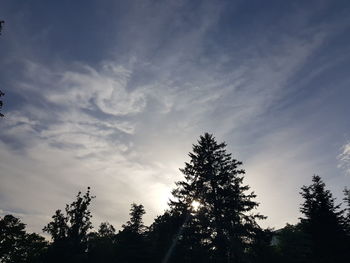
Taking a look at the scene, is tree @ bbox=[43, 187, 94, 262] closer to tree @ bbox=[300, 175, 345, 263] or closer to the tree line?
the tree line

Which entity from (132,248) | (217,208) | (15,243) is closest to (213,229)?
(217,208)

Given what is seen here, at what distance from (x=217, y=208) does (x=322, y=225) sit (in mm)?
10302

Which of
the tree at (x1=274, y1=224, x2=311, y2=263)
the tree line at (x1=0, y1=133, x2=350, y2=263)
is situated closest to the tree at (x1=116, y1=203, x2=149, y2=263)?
the tree line at (x1=0, y1=133, x2=350, y2=263)

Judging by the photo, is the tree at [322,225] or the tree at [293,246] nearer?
the tree at [322,225]

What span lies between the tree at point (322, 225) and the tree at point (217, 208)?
5.76 metres

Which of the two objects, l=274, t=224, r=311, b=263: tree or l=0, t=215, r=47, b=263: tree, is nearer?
l=274, t=224, r=311, b=263: tree

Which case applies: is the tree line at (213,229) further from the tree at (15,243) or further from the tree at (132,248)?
the tree at (15,243)

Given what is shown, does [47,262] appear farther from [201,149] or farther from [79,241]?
[201,149]

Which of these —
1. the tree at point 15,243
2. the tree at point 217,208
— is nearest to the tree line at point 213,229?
the tree at point 217,208

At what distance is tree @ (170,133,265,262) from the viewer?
26.7 metres

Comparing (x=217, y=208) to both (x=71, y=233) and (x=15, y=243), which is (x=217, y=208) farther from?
(x=15, y=243)

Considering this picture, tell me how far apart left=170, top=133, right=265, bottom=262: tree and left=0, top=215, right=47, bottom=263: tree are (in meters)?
33.1

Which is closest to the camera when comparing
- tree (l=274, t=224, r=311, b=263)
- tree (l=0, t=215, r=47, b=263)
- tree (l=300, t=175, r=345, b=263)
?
tree (l=300, t=175, r=345, b=263)

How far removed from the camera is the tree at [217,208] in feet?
87.6
